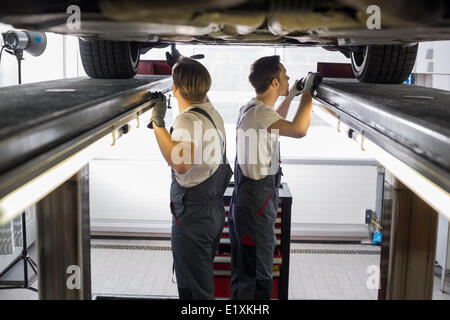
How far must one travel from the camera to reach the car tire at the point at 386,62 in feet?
7.06

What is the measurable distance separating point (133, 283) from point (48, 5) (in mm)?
2913

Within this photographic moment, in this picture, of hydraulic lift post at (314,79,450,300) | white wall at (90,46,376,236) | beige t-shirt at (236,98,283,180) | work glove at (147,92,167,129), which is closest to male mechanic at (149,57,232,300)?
work glove at (147,92,167,129)

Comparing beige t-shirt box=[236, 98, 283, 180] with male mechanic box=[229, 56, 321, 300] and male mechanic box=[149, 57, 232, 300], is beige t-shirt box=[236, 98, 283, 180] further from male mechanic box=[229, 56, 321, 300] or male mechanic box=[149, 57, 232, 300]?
male mechanic box=[149, 57, 232, 300]

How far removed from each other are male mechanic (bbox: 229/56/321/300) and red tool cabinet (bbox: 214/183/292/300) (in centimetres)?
62

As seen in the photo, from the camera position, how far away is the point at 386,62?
220 centimetres

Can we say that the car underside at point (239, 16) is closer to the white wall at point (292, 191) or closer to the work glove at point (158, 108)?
the work glove at point (158, 108)

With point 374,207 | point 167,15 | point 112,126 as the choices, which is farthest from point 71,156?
point 374,207

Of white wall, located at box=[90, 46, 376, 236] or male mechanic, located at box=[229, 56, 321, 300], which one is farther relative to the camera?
white wall, located at box=[90, 46, 376, 236]

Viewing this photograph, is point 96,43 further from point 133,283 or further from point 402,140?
point 133,283

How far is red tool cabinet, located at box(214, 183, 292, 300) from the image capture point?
3053 mm

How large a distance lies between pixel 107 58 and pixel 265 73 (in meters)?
0.79

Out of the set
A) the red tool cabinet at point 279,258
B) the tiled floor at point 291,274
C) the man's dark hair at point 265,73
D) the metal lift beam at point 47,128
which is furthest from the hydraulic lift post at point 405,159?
the tiled floor at point 291,274

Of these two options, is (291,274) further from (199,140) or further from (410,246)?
(199,140)


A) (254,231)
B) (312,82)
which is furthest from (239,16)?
(254,231)
